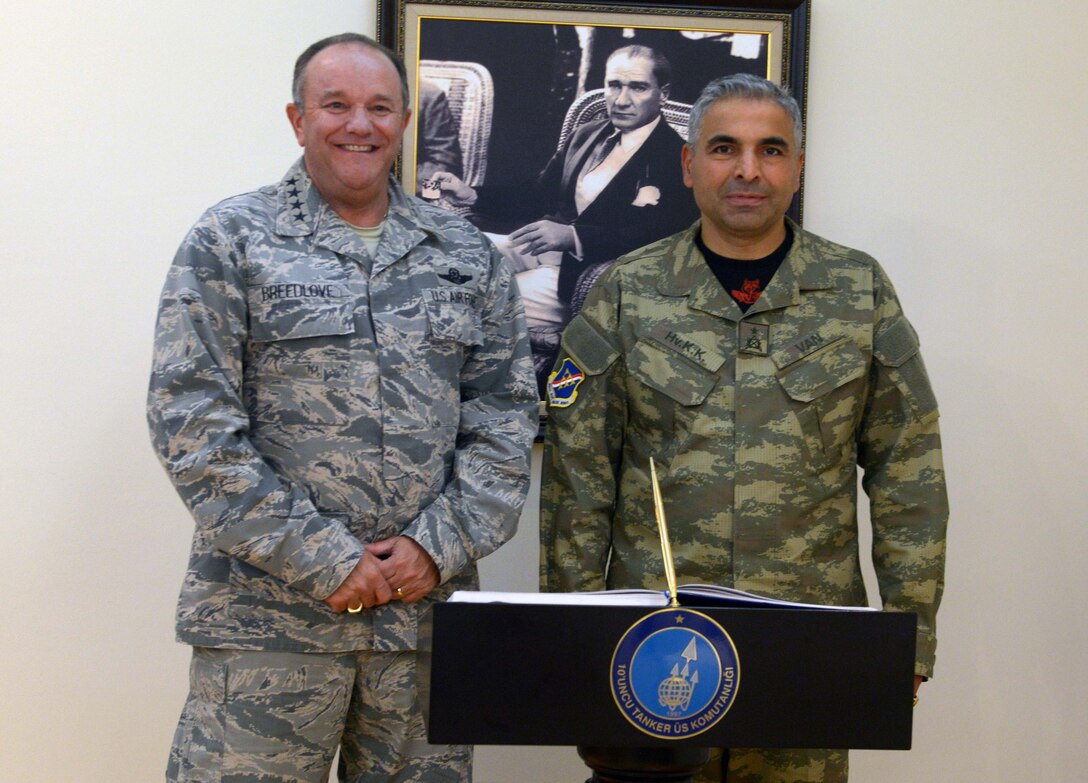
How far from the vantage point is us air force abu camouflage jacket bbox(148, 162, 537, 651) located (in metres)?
1.94

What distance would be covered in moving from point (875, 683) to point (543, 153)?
1623 mm

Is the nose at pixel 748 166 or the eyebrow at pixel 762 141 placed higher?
the eyebrow at pixel 762 141

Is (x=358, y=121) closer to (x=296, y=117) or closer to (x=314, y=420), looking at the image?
(x=296, y=117)

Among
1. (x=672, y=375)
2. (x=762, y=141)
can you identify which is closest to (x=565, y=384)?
(x=672, y=375)

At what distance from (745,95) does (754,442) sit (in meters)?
0.66

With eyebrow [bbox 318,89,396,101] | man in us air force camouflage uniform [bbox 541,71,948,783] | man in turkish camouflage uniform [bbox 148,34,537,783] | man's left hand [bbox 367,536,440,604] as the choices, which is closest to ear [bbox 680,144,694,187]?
man in us air force camouflage uniform [bbox 541,71,948,783]

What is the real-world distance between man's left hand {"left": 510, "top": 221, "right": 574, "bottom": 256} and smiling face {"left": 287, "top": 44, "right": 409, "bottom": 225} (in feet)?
1.92

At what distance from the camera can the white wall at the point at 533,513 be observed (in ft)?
8.66

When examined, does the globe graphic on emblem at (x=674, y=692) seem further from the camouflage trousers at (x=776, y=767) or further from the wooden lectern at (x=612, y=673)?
the camouflage trousers at (x=776, y=767)

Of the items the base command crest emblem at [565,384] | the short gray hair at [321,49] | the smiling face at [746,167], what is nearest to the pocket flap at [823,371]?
the smiling face at [746,167]

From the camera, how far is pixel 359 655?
2049 millimetres

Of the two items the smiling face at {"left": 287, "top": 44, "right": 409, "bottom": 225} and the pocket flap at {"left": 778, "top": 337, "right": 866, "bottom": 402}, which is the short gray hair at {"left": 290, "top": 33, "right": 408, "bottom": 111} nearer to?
the smiling face at {"left": 287, "top": 44, "right": 409, "bottom": 225}

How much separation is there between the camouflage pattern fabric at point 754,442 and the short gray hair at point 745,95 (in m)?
0.23

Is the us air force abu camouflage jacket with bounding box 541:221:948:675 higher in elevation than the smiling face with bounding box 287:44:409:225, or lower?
lower
